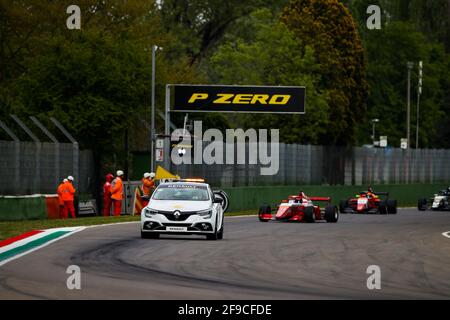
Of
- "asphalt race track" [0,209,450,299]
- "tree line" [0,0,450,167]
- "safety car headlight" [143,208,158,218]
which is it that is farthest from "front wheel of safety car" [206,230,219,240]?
"tree line" [0,0,450,167]

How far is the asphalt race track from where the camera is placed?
577 inches

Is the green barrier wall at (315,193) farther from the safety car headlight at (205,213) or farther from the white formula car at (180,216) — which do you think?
the safety car headlight at (205,213)

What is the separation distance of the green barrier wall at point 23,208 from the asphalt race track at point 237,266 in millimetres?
3827

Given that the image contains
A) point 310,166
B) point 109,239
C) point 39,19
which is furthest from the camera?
point 39,19

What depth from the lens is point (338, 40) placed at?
74000mm

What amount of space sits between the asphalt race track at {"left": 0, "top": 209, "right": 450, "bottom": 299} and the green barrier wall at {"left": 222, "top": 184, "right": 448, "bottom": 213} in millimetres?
15336

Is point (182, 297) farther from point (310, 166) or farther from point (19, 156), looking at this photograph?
point (310, 166)

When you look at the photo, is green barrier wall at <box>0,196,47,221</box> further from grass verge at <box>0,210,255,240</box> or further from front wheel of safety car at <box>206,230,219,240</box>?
front wheel of safety car at <box>206,230,219,240</box>

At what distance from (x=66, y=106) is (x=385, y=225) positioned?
15.7m

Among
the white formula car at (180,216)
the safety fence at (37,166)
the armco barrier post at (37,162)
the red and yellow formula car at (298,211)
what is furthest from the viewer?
the red and yellow formula car at (298,211)

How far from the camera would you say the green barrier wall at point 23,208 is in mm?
32344

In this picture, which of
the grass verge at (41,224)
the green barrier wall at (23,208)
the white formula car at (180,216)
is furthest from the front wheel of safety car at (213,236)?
the green barrier wall at (23,208)

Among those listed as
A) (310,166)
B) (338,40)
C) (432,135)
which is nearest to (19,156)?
(310,166)

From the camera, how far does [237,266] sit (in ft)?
61.2
